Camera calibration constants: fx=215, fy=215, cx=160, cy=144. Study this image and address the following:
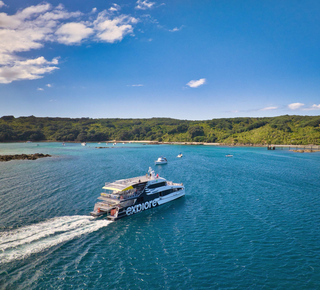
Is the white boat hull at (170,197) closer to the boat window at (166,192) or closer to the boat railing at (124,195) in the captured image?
the boat window at (166,192)

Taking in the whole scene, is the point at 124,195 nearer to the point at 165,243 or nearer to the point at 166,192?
the point at 166,192

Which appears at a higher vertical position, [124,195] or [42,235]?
[124,195]

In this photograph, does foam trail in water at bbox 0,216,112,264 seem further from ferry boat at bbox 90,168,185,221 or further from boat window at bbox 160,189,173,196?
boat window at bbox 160,189,173,196

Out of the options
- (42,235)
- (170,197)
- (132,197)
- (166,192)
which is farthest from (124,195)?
(42,235)

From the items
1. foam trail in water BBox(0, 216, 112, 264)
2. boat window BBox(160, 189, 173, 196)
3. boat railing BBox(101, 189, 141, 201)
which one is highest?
boat railing BBox(101, 189, 141, 201)

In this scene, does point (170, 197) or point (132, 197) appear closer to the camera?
point (132, 197)

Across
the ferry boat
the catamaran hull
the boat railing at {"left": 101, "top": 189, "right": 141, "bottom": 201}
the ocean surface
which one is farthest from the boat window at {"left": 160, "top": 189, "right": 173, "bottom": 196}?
the boat railing at {"left": 101, "top": 189, "right": 141, "bottom": 201}

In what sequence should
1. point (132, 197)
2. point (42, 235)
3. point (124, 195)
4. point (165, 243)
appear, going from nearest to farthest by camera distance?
point (165, 243)
point (42, 235)
point (124, 195)
point (132, 197)
